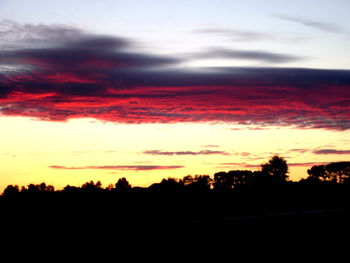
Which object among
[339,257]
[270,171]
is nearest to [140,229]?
[339,257]

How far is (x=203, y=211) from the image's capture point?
2481cm

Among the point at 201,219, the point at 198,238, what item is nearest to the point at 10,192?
the point at 201,219

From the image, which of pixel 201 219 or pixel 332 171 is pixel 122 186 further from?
pixel 332 171

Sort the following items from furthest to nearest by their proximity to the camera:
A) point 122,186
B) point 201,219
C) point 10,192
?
point 122,186
point 10,192
point 201,219

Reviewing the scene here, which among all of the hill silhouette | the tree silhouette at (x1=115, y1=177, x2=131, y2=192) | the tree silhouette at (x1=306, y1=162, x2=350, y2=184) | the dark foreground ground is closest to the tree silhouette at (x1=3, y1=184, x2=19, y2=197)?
the hill silhouette

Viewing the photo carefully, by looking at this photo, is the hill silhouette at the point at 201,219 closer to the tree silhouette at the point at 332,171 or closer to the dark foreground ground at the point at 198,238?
the dark foreground ground at the point at 198,238

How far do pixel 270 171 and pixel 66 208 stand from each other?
103m

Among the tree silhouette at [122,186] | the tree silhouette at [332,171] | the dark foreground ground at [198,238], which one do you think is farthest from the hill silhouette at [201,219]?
the tree silhouette at [332,171]

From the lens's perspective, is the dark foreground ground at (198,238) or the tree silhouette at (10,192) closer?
the dark foreground ground at (198,238)

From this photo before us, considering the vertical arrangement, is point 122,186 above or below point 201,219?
below

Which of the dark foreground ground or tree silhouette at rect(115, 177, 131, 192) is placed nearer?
the dark foreground ground

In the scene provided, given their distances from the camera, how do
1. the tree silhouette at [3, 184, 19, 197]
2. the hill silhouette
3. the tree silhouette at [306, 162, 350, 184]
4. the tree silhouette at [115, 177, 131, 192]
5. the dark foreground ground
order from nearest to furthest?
the dark foreground ground < the hill silhouette < the tree silhouette at [3, 184, 19, 197] < the tree silhouette at [115, 177, 131, 192] < the tree silhouette at [306, 162, 350, 184]

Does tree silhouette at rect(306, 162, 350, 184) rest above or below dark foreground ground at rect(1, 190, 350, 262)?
below

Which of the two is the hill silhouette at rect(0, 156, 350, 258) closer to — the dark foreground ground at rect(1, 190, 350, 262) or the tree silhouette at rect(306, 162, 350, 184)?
the dark foreground ground at rect(1, 190, 350, 262)
